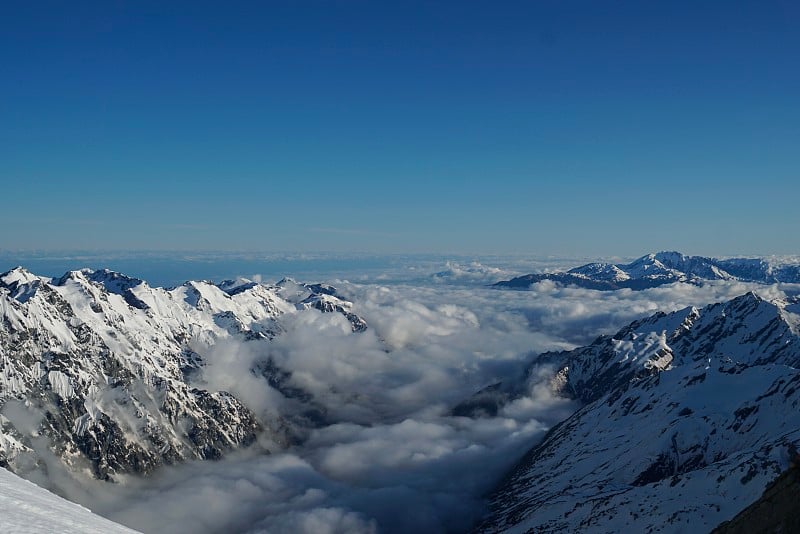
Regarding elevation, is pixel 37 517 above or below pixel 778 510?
above

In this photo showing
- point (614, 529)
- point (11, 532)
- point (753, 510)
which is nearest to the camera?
point (11, 532)

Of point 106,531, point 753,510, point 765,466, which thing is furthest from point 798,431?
point 106,531

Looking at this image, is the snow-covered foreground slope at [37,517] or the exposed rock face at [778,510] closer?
the snow-covered foreground slope at [37,517]

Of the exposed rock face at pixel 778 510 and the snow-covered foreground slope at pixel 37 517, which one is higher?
the snow-covered foreground slope at pixel 37 517

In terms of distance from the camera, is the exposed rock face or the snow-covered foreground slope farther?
the exposed rock face

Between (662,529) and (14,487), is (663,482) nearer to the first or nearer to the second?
(662,529)

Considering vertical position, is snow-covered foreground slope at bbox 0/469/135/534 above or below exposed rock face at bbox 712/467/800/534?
above

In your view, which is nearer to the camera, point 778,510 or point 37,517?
point 37,517

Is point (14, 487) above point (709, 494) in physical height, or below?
above
